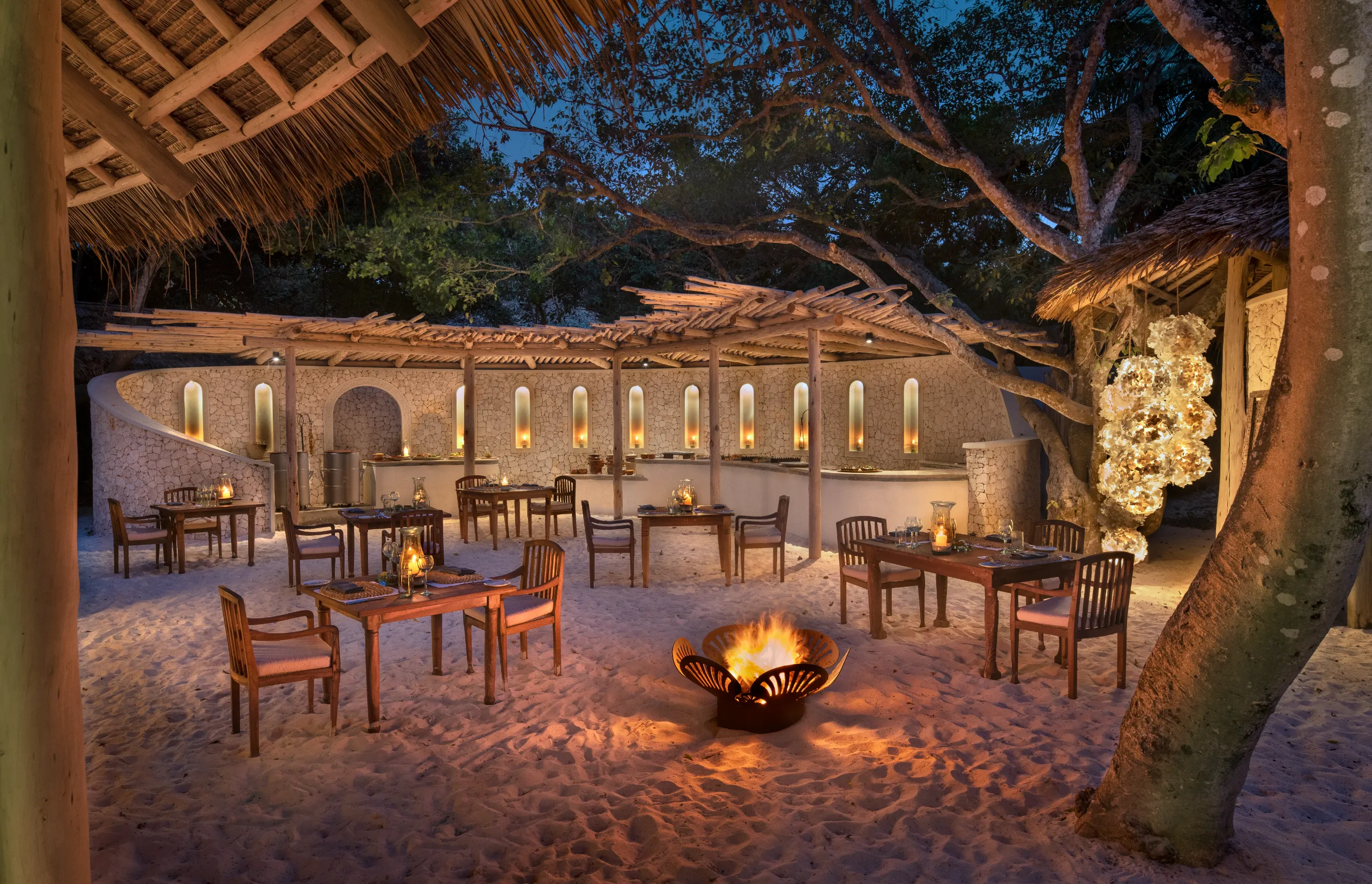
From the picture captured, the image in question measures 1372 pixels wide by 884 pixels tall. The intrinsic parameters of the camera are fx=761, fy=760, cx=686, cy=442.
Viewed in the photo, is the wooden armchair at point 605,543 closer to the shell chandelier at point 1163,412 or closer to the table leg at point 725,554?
the table leg at point 725,554

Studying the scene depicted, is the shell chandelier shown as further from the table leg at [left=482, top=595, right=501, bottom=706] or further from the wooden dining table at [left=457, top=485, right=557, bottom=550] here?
the wooden dining table at [left=457, top=485, right=557, bottom=550]

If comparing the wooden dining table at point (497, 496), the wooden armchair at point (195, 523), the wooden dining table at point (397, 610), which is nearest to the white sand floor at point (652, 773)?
the wooden dining table at point (397, 610)

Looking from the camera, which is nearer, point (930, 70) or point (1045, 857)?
point (1045, 857)

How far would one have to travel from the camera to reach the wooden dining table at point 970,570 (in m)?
5.62

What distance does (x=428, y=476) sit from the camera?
14.9 metres

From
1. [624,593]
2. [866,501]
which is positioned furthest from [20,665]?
[866,501]

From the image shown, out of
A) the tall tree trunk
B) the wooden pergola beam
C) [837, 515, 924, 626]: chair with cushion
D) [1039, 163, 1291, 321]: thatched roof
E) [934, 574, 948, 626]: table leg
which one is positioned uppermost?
[1039, 163, 1291, 321]: thatched roof

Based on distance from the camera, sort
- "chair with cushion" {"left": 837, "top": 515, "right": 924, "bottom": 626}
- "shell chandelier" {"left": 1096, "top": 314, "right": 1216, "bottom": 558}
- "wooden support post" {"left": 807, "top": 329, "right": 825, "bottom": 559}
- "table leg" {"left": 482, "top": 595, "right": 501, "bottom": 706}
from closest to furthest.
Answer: "table leg" {"left": 482, "top": 595, "right": 501, "bottom": 706} → "chair with cushion" {"left": 837, "top": 515, "right": 924, "bottom": 626} → "shell chandelier" {"left": 1096, "top": 314, "right": 1216, "bottom": 558} → "wooden support post" {"left": 807, "top": 329, "right": 825, "bottom": 559}

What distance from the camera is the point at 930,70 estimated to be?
11383 millimetres

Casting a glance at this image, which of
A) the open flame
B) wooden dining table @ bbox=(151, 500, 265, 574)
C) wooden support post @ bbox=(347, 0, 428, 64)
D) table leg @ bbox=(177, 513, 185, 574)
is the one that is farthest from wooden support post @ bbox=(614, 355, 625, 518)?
wooden support post @ bbox=(347, 0, 428, 64)

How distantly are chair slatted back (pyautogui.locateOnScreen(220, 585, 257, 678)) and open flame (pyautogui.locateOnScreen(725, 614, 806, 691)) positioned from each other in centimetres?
286

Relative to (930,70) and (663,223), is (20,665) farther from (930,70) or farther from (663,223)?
(930,70)

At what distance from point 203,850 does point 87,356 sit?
18.7 metres

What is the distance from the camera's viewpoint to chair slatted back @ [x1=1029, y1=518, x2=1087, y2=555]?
690cm
